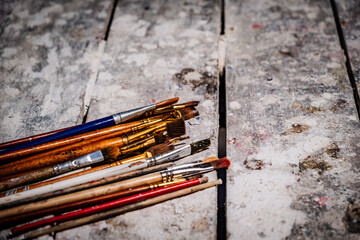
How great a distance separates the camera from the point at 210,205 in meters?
0.99

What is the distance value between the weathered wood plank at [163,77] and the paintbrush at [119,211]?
0.12 feet

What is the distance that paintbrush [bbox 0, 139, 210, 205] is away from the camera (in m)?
0.92

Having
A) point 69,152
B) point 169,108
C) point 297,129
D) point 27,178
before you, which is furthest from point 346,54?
point 27,178

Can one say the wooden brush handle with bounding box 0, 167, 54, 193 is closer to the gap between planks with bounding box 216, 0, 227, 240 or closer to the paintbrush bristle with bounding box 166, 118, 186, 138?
the paintbrush bristle with bounding box 166, 118, 186, 138

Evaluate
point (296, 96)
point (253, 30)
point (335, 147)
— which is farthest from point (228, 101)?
point (253, 30)

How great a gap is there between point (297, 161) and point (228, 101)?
0.40m

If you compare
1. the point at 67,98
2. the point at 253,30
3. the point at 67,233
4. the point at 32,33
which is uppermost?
the point at 253,30

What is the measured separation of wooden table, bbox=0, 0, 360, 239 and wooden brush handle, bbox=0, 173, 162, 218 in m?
0.10

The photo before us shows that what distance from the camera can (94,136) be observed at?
3.53ft

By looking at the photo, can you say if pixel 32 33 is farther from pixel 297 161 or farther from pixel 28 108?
pixel 297 161

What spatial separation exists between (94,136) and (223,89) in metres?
0.65

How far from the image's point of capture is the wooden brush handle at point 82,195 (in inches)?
35.3

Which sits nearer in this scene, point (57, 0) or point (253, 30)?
point (253, 30)

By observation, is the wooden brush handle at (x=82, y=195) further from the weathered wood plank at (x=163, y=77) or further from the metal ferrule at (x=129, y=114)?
the metal ferrule at (x=129, y=114)
